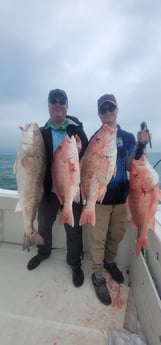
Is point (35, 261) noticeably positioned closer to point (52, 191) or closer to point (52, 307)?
point (52, 307)

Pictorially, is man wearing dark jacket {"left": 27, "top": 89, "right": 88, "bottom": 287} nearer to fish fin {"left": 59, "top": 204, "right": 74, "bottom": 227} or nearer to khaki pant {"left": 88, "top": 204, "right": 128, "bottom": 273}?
khaki pant {"left": 88, "top": 204, "right": 128, "bottom": 273}

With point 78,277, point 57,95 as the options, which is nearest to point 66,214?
point 57,95

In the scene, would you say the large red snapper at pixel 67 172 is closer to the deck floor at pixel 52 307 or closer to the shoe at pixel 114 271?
the deck floor at pixel 52 307

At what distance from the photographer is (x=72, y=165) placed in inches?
69.1

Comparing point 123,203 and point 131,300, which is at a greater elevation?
point 123,203

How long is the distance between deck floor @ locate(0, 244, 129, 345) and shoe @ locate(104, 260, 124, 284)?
0.06m

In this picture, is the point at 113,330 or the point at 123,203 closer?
the point at 113,330

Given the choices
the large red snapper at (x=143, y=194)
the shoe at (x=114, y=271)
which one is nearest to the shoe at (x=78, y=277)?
the shoe at (x=114, y=271)

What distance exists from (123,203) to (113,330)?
119 cm

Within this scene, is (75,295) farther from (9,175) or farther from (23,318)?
(9,175)

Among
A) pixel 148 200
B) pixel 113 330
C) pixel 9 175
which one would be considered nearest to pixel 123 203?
pixel 148 200

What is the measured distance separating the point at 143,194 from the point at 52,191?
1.17 m

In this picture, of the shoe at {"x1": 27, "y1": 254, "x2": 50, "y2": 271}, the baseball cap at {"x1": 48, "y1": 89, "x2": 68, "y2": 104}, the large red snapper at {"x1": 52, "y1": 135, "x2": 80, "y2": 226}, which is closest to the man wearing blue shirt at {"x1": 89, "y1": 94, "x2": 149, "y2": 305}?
the baseball cap at {"x1": 48, "y1": 89, "x2": 68, "y2": 104}

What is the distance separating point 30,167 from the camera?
190 cm
